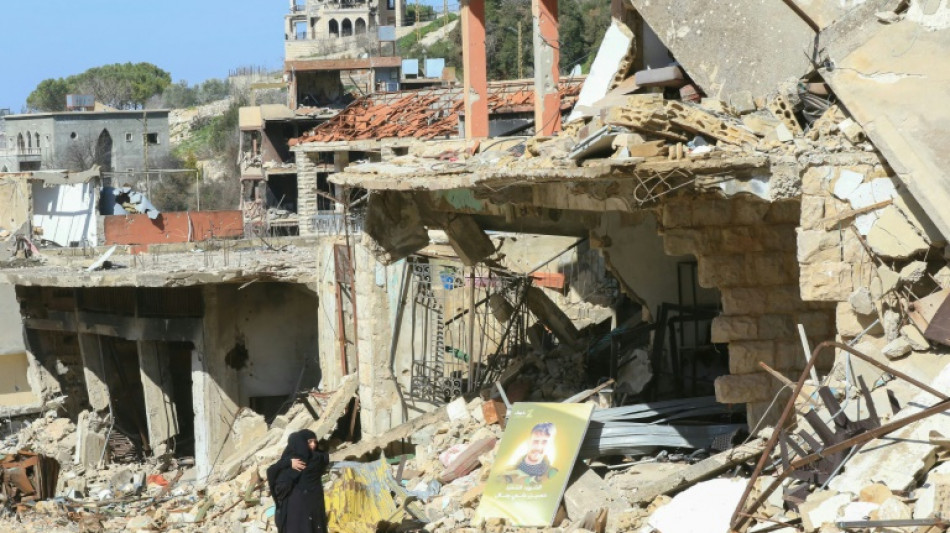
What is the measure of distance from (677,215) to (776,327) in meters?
1.22

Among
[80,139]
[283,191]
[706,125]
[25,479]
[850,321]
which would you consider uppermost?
[706,125]

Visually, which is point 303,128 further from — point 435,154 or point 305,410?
point 435,154

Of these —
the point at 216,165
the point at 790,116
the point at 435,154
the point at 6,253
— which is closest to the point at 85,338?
the point at 6,253

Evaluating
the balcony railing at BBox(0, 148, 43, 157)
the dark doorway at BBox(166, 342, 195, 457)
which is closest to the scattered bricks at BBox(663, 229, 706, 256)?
the dark doorway at BBox(166, 342, 195, 457)

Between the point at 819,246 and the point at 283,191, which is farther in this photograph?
the point at 283,191

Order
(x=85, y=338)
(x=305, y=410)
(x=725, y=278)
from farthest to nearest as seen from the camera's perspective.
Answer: (x=85, y=338), (x=305, y=410), (x=725, y=278)

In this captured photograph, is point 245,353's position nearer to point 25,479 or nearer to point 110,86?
point 25,479

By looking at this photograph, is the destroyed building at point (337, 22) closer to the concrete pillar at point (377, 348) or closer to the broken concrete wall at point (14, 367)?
the broken concrete wall at point (14, 367)

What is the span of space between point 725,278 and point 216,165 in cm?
5107

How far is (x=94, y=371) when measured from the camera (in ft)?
74.0

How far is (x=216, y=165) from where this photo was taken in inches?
2323

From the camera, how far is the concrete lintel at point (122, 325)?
2005cm

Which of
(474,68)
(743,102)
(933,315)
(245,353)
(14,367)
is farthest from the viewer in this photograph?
(14,367)

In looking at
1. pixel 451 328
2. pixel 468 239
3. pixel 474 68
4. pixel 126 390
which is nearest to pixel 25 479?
pixel 451 328
